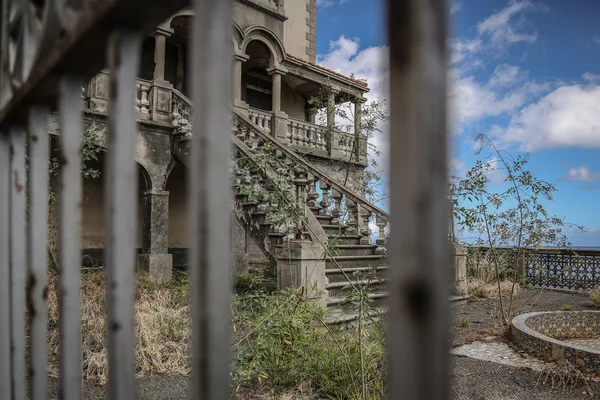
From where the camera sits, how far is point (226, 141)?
2.49 ft

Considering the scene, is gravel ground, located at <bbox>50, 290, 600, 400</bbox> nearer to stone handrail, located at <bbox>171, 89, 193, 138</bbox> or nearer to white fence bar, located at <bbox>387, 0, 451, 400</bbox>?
white fence bar, located at <bbox>387, 0, 451, 400</bbox>

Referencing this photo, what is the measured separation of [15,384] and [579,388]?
4.88 meters

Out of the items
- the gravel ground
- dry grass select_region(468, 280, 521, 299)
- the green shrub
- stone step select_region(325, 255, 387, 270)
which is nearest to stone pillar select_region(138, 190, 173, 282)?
stone step select_region(325, 255, 387, 270)

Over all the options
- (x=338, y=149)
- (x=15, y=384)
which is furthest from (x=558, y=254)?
(x=15, y=384)

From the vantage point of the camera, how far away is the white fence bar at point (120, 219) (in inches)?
37.4

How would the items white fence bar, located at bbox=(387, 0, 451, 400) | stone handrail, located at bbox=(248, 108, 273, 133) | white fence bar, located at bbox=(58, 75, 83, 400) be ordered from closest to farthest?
white fence bar, located at bbox=(387, 0, 451, 400)
white fence bar, located at bbox=(58, 75, 83, 400)
stone handrail, located at bbox=(248, 108, 273, 133)

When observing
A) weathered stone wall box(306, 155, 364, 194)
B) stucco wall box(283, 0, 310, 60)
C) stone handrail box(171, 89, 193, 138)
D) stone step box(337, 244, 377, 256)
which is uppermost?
stucco wall box(283, 0, 310, 60)

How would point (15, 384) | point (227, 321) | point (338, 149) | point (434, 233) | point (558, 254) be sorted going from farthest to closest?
point (338, 149) → point (558, 254) → point (15, 384) → point (227, 321) → point (434, 233)

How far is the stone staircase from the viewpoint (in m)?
5.73

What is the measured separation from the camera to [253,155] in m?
6.50

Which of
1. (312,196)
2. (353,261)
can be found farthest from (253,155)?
(312,196)

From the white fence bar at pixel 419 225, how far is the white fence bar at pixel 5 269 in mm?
1450

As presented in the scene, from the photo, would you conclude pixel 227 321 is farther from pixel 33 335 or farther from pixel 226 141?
pixel 33 335

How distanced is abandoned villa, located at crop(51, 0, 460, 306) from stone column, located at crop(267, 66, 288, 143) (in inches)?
1.2
